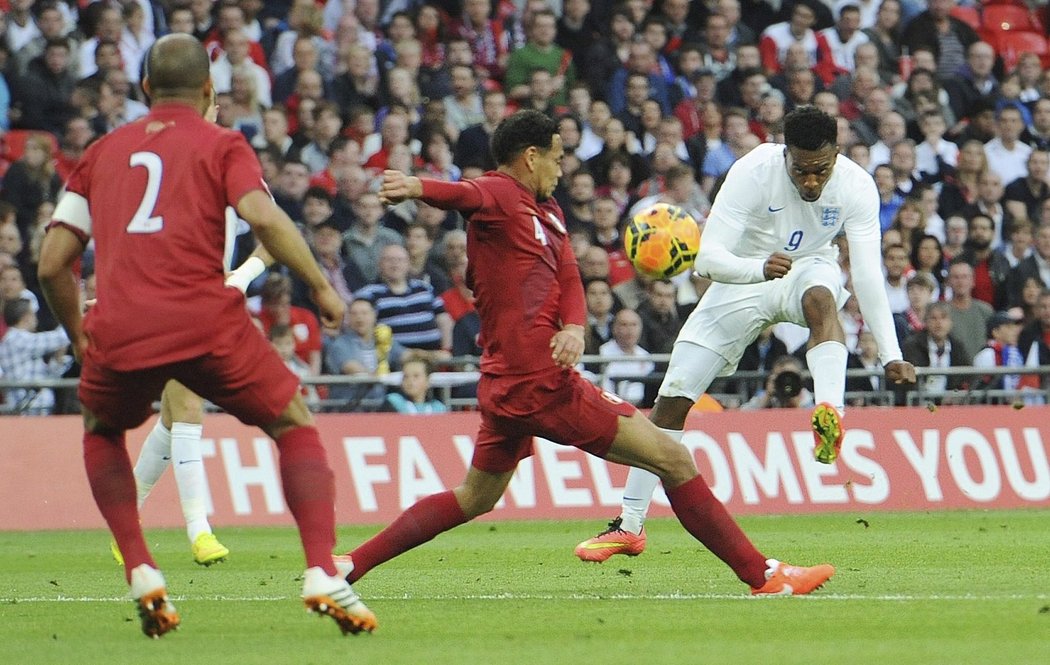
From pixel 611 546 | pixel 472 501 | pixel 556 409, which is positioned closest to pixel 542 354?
pixel 556 409

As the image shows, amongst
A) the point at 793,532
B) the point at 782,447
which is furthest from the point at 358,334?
the point at 793,532

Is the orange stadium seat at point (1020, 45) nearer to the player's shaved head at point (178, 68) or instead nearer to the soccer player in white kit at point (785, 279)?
the soccer player in white kit at point (785, 279)

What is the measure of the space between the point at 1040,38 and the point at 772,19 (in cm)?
351

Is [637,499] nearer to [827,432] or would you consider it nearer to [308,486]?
[827,432]

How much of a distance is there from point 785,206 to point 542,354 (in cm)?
251

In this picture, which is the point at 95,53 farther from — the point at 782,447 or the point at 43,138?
the point at 782,447

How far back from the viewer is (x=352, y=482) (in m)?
15.5

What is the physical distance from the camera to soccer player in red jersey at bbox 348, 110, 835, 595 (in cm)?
820

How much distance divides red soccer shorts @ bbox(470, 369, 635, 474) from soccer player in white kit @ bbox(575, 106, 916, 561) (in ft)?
4.93

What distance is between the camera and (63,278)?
6.95 m

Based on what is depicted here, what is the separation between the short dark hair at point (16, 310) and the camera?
15.8m

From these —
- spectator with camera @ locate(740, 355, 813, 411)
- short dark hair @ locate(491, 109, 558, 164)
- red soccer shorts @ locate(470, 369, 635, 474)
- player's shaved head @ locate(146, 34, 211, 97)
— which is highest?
player's shaved head @ locate(146, 34, 211, 97)

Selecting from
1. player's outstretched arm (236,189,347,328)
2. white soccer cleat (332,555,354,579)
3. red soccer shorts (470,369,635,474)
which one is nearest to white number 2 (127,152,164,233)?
player's outstretched arm (236,189,347,328)

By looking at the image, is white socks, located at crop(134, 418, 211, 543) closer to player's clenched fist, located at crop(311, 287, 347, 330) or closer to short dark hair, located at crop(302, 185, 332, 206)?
player's clenched fist, located at crop(311, 287, 347, 330)
